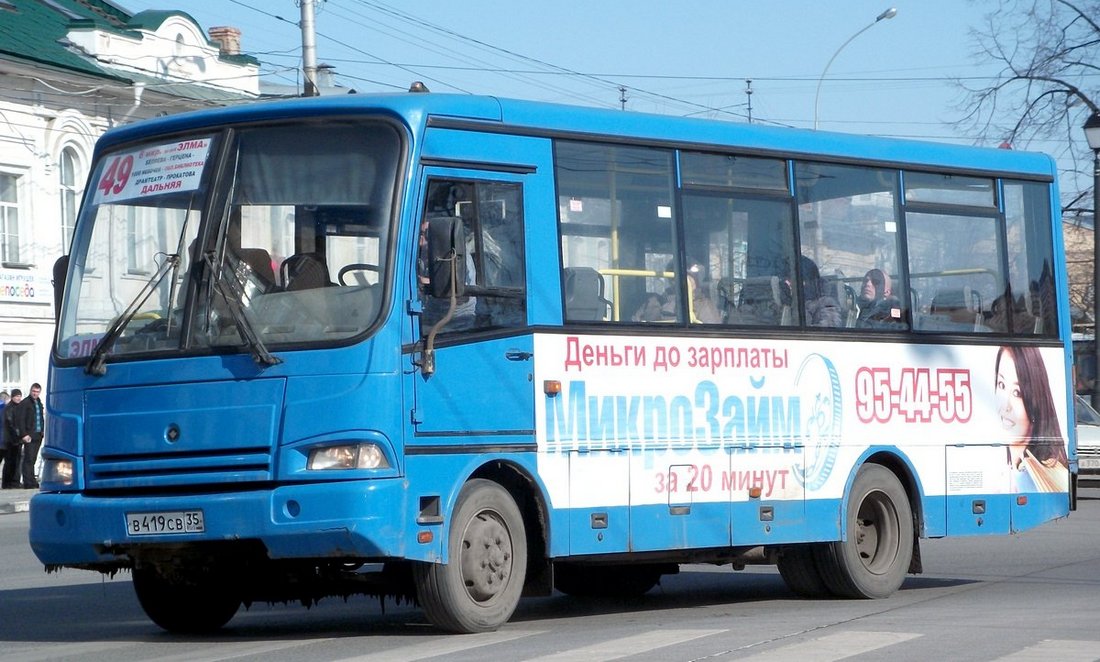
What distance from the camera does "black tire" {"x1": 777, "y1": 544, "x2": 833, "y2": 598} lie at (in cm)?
1295

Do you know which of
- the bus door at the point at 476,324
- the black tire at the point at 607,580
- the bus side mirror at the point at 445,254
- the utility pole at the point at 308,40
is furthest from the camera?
the utility pole at the point at 308,40

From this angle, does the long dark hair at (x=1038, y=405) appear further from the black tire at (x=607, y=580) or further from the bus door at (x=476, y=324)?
the bus door at (x=476, y=324)

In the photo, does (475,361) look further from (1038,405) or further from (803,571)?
(1038,405)

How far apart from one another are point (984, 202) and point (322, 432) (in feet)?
21.8

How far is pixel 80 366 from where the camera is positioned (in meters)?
10.5

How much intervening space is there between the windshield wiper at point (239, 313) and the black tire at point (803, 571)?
15.4 ft

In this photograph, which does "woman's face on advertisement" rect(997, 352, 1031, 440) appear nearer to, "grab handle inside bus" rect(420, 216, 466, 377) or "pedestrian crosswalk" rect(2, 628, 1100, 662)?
"pedestrian crosswalk" rect(2, 628, 1100, 662)

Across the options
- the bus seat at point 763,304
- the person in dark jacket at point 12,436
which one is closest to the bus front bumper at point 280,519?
the bus seat at point 763,304

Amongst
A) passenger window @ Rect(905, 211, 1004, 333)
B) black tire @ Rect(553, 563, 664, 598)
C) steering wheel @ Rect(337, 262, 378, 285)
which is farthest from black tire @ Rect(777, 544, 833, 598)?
steering wheel @ Rect(337, 262, 378, 285)

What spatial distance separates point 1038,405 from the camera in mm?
14422

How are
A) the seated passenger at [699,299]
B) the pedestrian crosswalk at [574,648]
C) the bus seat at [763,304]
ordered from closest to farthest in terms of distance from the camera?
Result: the pedestrian crosswalk at [574,648] < the seated passenger at [699,299] < the bus seat at [763,304]

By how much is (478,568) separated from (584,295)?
73.7 inches

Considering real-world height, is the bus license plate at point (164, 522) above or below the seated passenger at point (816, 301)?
below

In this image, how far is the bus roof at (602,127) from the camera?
10250 millimetres
